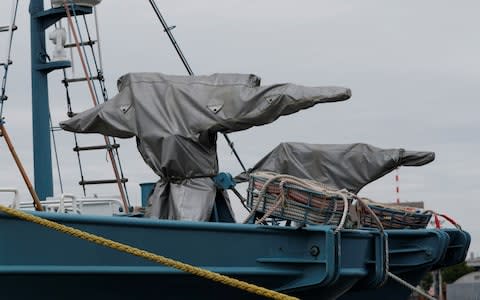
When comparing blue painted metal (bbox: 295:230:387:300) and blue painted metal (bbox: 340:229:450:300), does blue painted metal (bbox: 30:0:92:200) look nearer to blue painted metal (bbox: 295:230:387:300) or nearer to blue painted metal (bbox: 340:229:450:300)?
blue painted metal (bbox: 340:229:450:300)

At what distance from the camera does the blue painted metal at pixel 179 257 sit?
Result: 946 cm

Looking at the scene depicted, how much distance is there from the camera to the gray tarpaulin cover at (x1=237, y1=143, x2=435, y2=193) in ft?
52.6

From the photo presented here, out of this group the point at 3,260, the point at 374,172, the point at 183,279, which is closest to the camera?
the point at 3,260

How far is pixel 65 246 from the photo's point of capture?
9.60 meters

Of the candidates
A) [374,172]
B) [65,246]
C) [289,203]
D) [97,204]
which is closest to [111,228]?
[65,246]

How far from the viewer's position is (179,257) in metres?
10.3

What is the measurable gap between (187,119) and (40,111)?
4524 mm

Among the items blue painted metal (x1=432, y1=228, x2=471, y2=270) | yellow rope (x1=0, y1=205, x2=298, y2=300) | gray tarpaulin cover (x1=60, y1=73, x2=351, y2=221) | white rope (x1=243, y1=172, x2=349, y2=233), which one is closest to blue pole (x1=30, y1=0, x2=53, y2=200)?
gray tarpaulin cover (x1=60, y1=73, x2=351, y2=221)

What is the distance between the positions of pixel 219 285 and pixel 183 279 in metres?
0.54

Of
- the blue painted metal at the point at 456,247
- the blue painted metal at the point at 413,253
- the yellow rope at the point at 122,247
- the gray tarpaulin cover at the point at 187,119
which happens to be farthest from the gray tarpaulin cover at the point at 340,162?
the yellow rope at the point at 122,247

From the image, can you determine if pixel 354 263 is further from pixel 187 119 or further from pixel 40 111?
pixel 40 111

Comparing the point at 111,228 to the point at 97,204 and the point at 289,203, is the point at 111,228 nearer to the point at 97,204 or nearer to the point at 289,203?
the point at 289,203

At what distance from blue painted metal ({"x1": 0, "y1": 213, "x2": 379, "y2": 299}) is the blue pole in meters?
5.50

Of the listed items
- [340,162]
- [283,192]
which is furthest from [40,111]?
[283,192]
